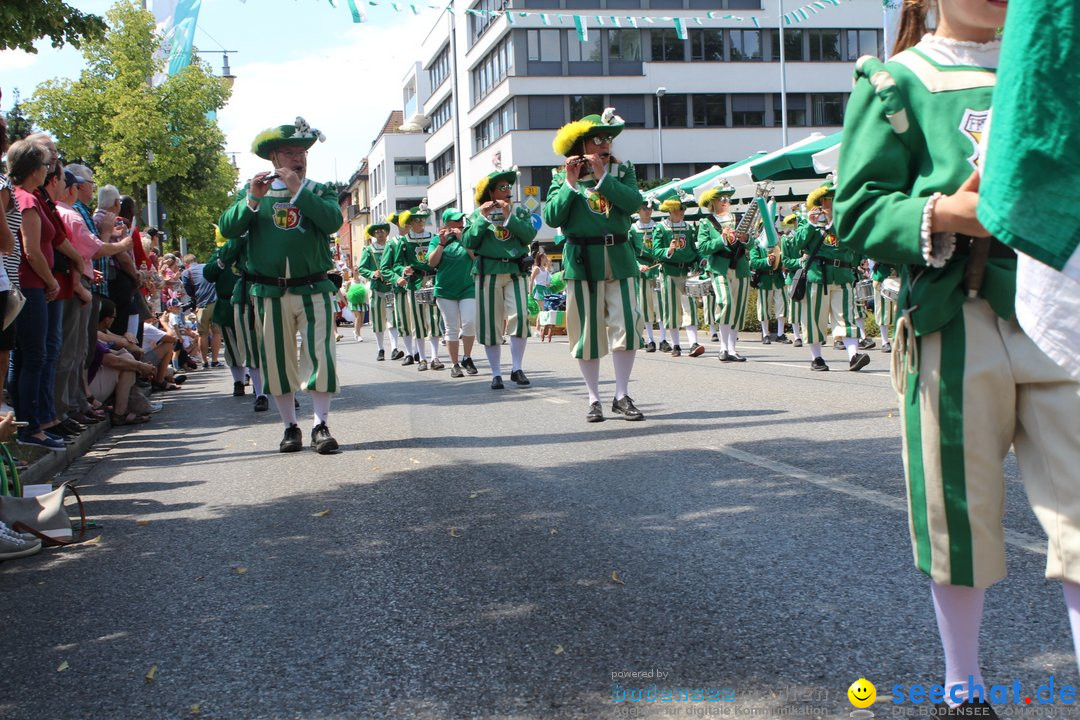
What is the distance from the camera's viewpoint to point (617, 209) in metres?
9.34

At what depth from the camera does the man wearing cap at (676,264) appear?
17688 mm

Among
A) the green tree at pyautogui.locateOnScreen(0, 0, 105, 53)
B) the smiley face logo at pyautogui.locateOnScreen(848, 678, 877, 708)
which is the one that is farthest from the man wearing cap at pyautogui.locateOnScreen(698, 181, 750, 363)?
the smiley face logo at pyautogui.locateOnScreen(848, 678, 877, 708)

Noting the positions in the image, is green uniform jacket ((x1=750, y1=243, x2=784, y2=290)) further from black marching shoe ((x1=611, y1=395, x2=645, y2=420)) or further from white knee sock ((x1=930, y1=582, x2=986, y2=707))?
white knee sock ((x1=930, y1=582, x2=986, y2=707))

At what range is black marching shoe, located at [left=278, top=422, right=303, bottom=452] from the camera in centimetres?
860

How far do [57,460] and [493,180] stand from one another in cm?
626

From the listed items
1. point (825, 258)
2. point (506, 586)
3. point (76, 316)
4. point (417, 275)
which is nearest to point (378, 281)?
point (417, 275)

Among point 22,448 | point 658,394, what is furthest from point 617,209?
point 22,448

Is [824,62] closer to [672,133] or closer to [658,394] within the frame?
[672,133]

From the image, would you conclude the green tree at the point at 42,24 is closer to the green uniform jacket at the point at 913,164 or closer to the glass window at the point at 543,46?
the green uniform jacket at the point at 913,164

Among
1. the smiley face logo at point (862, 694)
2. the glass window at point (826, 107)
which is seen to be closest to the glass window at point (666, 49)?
the glass window at point (826, 107)

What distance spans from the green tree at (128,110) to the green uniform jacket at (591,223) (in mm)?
27212

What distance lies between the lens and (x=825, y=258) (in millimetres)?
14438

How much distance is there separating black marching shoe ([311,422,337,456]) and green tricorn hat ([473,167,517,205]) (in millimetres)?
5260

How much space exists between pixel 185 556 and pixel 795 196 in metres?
19.5
